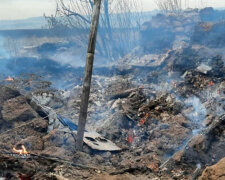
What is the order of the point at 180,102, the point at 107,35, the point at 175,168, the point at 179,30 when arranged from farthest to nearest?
the point at 107,35 → the point at 179,30 → the point at 180,102 → the point at 175,168

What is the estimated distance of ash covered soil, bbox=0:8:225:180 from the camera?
4906 millimetres

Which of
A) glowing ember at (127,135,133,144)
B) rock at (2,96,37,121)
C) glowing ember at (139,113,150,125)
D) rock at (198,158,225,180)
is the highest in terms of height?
rock at (198,158,225,180)

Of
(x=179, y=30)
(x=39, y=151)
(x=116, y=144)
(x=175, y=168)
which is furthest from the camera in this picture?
(x=179, y=30)

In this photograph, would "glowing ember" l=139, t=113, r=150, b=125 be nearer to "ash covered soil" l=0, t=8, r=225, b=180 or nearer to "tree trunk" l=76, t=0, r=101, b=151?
"ash covered soil" l=0, t=8, r=225, b=180

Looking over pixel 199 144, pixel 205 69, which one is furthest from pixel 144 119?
pixel 205 69

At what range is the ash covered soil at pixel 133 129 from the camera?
193 inches

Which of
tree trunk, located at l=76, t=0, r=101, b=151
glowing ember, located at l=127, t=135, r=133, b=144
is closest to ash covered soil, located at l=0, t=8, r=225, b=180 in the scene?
glowing ember, located at l=127, t=135, r=133, b=144

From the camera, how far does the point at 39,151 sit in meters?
5.89

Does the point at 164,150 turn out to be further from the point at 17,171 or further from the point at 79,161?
the point at 17,171

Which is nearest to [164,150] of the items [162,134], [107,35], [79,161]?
[162,134]

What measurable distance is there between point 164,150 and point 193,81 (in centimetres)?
488

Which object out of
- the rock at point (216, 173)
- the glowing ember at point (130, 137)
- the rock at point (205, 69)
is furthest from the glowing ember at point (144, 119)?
the rock at point (216, 173)

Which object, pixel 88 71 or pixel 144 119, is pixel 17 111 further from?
pixel 144 119

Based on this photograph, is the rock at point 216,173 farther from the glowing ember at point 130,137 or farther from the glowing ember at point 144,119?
the glowing ember at point 144,119
